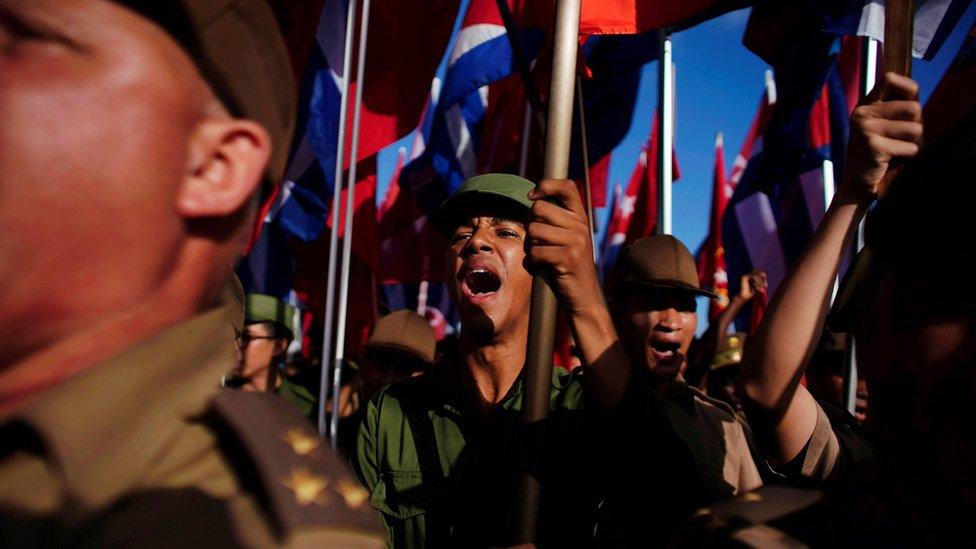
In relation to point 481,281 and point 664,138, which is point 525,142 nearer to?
point 664,138

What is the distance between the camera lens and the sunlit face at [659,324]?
132 inches

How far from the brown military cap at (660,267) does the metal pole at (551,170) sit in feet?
5.46

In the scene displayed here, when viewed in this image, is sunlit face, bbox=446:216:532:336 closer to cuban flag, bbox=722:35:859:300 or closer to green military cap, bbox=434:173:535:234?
green military cap, bbox=434:173:535:234

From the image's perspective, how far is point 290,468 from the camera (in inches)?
34.4

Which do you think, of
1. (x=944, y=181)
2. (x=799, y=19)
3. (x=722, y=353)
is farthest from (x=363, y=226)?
→ (x=944, y=181)

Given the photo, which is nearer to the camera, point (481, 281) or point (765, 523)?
point (765, 523)

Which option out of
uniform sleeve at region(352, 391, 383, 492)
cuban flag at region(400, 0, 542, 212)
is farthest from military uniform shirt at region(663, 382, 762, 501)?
cuban flag at region(400, 0, 542, 212)

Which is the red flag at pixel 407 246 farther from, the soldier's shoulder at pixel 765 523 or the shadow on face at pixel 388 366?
the soldier's shoulder at pixel 765 523

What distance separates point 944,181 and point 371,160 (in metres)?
6.66

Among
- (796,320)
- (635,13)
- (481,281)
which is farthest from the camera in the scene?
(635,13)

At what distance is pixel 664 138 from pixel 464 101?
3.44 m

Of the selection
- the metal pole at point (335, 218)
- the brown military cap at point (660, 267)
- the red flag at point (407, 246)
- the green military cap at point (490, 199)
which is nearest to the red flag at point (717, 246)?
the red flag at point (407, 246)

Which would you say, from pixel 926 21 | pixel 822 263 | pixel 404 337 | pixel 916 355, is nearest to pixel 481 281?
pixel 822 263

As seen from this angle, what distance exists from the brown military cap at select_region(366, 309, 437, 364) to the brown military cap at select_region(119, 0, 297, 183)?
→ 4379 mm
